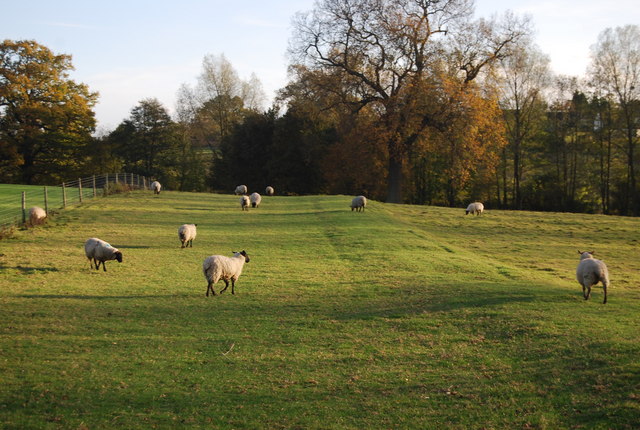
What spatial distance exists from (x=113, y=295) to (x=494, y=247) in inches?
758

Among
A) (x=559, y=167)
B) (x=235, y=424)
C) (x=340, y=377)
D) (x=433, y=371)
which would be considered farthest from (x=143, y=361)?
(x=559, y=167)

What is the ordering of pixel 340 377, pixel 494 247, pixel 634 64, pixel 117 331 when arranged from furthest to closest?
pixel 634 64 < pixel 494 247 < pixel 117 331 < pixel 340 377

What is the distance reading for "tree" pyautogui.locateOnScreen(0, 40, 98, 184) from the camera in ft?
188

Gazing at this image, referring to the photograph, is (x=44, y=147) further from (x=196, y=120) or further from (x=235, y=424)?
(x=235, y=424)

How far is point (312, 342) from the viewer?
10.7 metres

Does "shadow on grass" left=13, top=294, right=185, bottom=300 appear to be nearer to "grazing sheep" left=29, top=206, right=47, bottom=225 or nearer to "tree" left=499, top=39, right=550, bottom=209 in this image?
"grazing sheep" left=29, top=206, right=47, bottom=225

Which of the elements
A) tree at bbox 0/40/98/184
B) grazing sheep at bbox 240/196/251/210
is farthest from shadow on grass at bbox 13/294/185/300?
tree at bbox 0/40/98/184

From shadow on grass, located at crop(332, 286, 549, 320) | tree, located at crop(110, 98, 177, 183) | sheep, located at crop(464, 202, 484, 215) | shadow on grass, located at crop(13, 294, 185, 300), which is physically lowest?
shadow on grass, located at crop(332, 286, 549, 320)

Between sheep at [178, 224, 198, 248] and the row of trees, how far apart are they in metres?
25.2

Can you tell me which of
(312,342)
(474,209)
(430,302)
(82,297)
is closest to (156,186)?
(474,209)

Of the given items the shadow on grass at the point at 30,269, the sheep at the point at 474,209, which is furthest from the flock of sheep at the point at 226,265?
the sheep at the point at 474,209

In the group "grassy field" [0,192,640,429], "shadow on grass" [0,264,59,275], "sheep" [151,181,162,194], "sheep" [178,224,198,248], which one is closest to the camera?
"grassy field" [0,192,640,429]

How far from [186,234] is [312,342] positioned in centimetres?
1301

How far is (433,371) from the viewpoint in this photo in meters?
9.30
